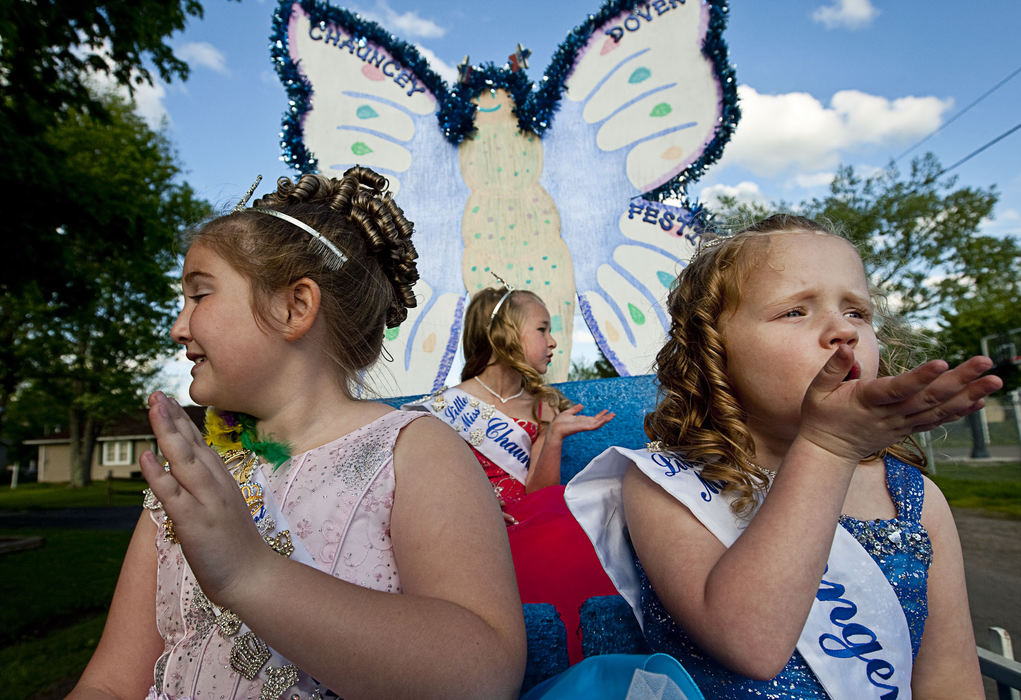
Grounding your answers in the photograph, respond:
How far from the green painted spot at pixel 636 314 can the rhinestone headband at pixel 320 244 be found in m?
1.99

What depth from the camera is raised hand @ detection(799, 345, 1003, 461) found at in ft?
2.18

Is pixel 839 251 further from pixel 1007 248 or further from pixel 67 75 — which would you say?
pixel 1007 248

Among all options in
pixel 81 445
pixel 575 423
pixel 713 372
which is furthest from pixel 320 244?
pixel 81 445

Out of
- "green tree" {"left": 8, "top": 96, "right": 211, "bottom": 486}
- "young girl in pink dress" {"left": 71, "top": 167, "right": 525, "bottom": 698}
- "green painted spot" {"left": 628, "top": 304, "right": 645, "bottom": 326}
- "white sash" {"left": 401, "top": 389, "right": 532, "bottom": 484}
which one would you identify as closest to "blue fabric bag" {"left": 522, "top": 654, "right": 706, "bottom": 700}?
"young girl in pink dress" {"left": 71, "top": 167, "right": 525, "bottom": 698}

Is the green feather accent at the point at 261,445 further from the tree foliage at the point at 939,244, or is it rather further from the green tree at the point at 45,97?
the tree foliage at the point at 939,244

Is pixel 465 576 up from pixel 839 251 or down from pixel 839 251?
down

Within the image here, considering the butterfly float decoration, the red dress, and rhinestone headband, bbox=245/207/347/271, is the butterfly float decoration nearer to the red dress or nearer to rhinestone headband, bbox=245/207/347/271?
the red dress

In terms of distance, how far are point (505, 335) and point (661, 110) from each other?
4.45 ft

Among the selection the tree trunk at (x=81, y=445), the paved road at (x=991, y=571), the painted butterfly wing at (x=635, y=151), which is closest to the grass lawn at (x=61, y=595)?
the paved road at (x=991, y=571)

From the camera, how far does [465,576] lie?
89 cm

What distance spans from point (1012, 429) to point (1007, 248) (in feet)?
16.2

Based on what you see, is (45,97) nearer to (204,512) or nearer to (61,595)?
(61,595)

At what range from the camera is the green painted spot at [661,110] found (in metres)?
3.04

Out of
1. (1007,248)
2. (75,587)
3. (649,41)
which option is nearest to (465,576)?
(649,41)
